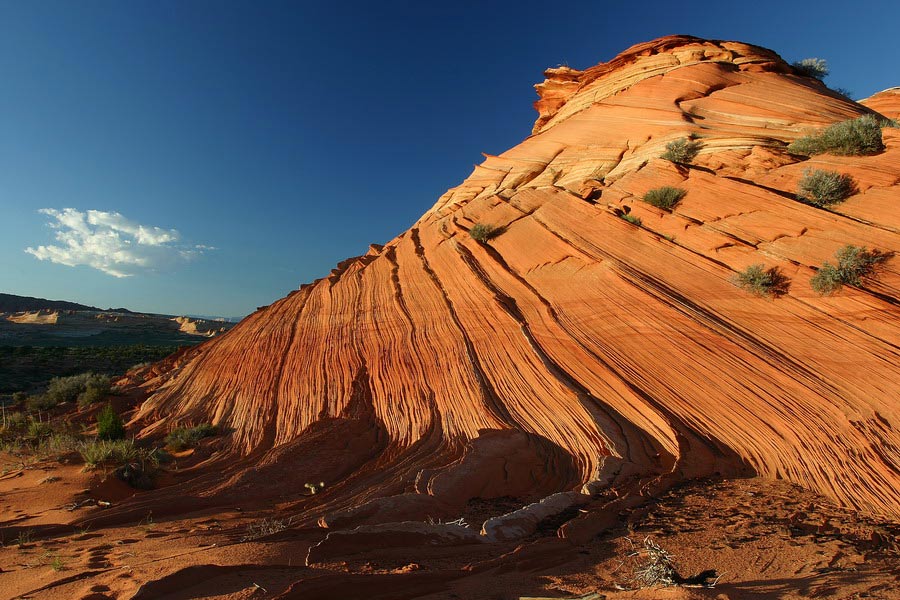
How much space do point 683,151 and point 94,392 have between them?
76.9 ft

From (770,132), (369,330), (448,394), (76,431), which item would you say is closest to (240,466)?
(448,394)

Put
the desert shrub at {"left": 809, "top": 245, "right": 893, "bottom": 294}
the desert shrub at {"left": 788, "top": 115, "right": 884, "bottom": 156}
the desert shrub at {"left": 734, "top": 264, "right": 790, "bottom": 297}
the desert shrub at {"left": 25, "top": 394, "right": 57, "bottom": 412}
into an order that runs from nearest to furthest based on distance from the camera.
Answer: the desert shrub at {"left": 809, "top": 245, "right": 893, "bottom": 294} → the desert shrub at {"left": 734, "top": 264, "right": 790, "bottom": 297} → the desert shrub at {"left": 788, "top": 115, "right": 884, "bottom": 156} → the desert shrub at {"left": 25, "top": 394, "right": 57, "bottom": 412}

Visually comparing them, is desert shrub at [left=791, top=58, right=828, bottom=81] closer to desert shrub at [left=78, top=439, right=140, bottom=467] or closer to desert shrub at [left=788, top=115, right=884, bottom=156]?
desert shrub at [left=788, top=115, right=884, bottom=156]

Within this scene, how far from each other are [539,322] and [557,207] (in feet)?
19.3

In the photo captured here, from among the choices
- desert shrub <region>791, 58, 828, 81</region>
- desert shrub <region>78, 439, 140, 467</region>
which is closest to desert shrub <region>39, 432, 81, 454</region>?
desert shrub <region>78, 439, 140, 467</region>

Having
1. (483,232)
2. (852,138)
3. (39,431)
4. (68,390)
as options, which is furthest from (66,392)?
(852,138)

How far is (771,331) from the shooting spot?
9414 millimetres

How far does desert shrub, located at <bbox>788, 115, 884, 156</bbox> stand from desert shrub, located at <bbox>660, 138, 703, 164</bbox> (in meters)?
3.24

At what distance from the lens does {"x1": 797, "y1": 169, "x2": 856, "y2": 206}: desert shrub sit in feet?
35.3

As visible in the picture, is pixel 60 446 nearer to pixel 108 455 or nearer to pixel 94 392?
pixel 108 455

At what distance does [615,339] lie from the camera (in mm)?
10836

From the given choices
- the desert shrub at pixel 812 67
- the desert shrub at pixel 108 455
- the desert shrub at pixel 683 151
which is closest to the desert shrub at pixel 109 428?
the desert shrub at pixel 108 455

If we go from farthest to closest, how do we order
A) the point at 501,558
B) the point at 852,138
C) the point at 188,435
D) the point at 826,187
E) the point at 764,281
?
the point at 188,435, the point at 852,138, the point at 826,187, the point at 764,281, the point at 501,558

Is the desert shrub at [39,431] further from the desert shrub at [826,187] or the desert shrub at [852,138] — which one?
the desert shrub at [852,138]
